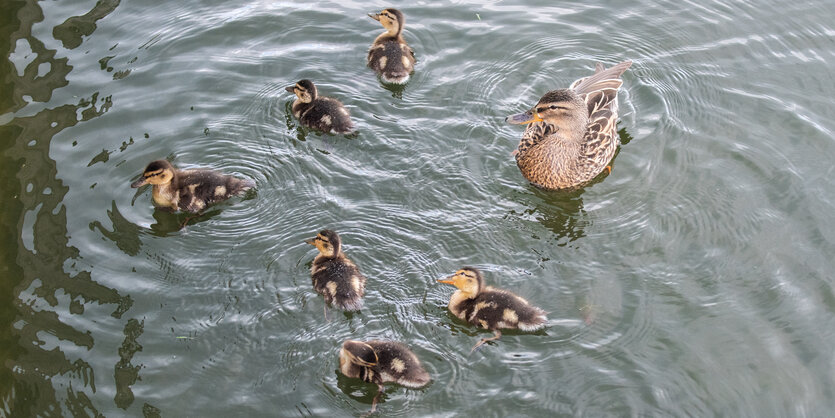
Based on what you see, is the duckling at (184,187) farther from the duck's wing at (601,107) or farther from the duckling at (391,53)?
the duck's wing at (601,107)

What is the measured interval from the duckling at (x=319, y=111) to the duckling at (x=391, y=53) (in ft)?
1.80

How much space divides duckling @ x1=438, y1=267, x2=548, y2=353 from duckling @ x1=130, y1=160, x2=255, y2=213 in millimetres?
1732

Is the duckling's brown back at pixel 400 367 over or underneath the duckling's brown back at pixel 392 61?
underneath

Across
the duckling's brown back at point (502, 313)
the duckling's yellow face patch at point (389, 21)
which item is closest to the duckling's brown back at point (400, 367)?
the duckling's brown back at point (502, 313)

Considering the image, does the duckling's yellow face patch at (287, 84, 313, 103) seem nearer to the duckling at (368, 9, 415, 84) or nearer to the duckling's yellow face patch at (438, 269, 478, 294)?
the duckling at (368, 9, 415, 84)

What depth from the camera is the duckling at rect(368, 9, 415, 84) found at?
6.28 m

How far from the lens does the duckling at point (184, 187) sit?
514 centimetres

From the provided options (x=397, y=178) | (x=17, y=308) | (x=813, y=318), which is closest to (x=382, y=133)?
(x=397, y=178)

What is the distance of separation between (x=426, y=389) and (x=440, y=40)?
3.80m

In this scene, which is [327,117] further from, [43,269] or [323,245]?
[43,269]

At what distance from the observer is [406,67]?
636cm

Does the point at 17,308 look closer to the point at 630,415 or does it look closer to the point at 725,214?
the point at 630,415

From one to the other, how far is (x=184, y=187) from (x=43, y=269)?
3.30ft

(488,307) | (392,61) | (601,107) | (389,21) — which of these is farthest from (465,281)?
(389,21)
